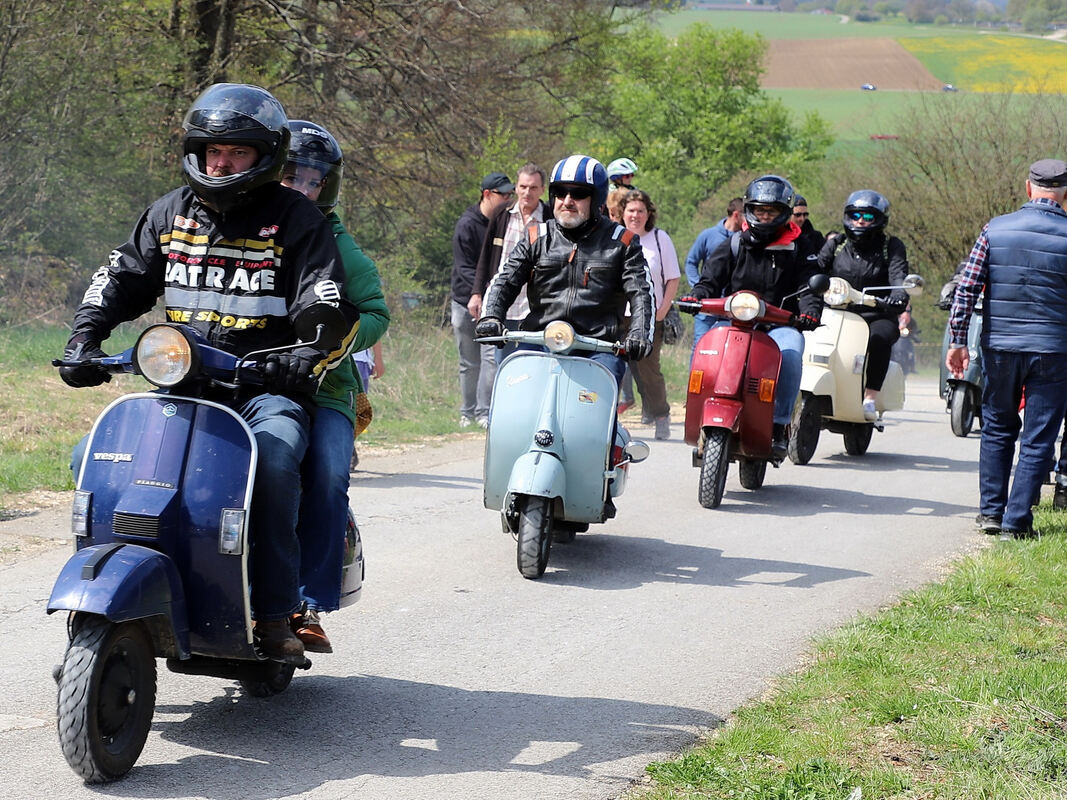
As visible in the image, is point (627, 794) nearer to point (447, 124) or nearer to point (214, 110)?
point (214, 110)

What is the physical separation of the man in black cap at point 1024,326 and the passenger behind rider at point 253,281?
4.77 meters

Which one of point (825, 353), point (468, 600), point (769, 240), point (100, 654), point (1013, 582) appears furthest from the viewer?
point (825, 353)

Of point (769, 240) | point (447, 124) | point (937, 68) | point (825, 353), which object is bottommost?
point (825, 353)

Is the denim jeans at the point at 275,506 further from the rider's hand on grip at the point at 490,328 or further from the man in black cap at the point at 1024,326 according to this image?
the man in black cap at the point at 1024,326

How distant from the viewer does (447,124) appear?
64.3 ft

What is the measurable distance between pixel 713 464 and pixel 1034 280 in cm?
220

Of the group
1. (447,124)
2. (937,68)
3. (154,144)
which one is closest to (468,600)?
(154,144)

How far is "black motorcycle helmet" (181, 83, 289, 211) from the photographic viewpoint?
14.1 feet

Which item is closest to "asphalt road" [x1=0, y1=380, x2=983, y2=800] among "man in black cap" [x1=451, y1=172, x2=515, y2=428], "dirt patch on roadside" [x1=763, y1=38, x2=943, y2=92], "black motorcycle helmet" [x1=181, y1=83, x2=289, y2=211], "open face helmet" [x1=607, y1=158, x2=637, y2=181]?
"black motorcycle helmet" [x1=181, y1=83, x2=289, y2=211]

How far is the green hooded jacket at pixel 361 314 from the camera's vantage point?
4.68 metres

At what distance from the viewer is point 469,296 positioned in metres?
12.6

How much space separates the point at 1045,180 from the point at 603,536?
3.21m

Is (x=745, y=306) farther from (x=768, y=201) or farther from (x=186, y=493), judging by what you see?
(x=186, y=493)

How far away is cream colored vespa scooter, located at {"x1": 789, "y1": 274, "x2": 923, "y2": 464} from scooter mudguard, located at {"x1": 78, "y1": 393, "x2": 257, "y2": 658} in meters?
7.51
